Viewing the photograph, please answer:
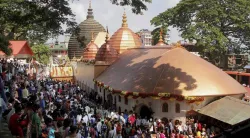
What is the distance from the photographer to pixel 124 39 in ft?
107

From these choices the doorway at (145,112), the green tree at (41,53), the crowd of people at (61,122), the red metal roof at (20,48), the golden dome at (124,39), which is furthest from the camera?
the green tree at (41,53)

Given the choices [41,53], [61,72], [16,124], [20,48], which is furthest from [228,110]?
[41,53]

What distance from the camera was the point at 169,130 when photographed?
56.1ft

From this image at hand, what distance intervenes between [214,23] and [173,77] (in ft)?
52.9

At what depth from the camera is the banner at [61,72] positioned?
44697 mm

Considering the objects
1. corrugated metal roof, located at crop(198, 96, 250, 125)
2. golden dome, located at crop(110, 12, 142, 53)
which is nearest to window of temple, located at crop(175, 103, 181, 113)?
corrugated metal roof, located at crop(198, 96, 250, 125)

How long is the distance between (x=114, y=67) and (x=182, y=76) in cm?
801

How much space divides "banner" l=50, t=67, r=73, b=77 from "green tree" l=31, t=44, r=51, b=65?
3.05 meters

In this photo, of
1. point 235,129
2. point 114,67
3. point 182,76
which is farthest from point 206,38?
point 235,129

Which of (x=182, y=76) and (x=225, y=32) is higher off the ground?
(x=225, y=32)

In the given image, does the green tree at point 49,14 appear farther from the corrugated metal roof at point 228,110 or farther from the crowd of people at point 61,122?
the corrugated metal roof at point 228,110

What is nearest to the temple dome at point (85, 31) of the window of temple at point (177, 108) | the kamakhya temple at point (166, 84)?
the kamakhya temple at point (166, 84)

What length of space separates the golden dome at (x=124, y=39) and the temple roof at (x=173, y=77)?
738 centimetres

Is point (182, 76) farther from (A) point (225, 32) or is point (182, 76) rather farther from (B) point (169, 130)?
(A) point (225, 32)
